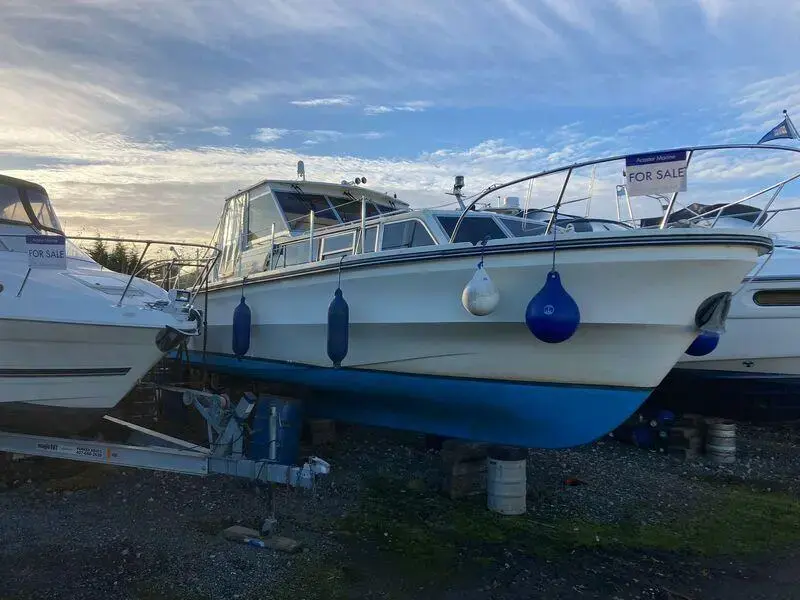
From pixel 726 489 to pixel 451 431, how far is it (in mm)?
2870

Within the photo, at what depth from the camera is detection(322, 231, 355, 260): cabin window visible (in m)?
6.15

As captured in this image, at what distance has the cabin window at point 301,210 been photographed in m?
7.86

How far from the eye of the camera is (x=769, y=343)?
7914 mm

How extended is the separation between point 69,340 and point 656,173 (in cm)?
472

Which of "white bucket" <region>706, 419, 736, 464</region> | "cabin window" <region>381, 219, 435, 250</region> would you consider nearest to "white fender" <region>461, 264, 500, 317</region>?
"cabin window" <region>381, 219, 435, 250</region>

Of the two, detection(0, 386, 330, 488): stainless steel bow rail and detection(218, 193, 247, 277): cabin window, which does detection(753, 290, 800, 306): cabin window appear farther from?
detection(218, 193, 247, 277): cabin window

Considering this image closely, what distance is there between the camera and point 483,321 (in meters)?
4.84

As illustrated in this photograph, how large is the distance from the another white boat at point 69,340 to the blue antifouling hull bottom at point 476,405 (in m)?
1.37

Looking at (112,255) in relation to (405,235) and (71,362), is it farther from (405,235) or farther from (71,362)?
(405,235)

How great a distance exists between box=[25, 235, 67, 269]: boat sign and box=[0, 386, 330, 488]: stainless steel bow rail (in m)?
1.39

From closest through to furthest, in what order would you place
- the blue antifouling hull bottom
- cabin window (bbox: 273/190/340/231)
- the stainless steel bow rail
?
the stainless steel bow rail, the blue antifouling hull bottom, cabin window (bbox: 273/190/340/231)

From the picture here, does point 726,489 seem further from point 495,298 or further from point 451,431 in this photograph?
point 495,298

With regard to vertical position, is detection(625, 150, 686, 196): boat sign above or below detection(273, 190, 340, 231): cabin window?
below

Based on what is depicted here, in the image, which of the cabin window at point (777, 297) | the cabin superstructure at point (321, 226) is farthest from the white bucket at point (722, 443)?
the cabin superstructure at point (321, 226)
